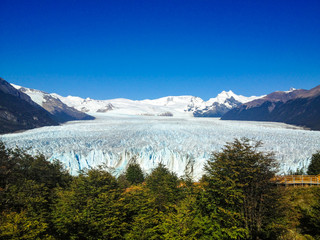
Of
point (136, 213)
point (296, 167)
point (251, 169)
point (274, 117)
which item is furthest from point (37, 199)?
point (274, 117)

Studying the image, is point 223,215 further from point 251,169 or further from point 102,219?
point 102,219

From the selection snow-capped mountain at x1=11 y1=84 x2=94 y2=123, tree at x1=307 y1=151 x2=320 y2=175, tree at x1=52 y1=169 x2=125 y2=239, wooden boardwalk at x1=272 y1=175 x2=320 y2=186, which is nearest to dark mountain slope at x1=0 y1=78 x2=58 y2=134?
snow-capped mountain at x1=11 y1=84 x2=94 y2=123

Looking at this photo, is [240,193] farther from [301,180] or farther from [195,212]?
[301,180]

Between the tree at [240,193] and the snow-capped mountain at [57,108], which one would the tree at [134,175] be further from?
the snow-capped mountain at [57,108]

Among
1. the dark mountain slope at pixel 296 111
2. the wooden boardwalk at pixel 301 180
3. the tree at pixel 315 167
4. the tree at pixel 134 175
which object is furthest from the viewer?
the dark mountain slope at pixel 296 111

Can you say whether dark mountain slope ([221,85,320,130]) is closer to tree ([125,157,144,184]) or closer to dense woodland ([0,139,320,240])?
tree ([125,157,144,184])

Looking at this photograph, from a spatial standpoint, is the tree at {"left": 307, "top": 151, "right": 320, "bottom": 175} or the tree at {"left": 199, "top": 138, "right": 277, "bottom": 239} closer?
the tree at {"left": 199, "top": 138, "right": 277, "bottom": 239}

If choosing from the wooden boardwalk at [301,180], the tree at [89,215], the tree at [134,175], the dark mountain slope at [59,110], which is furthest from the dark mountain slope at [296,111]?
the dark mountain slope at [59,110]

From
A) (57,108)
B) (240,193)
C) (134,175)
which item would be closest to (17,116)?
(134,175)
